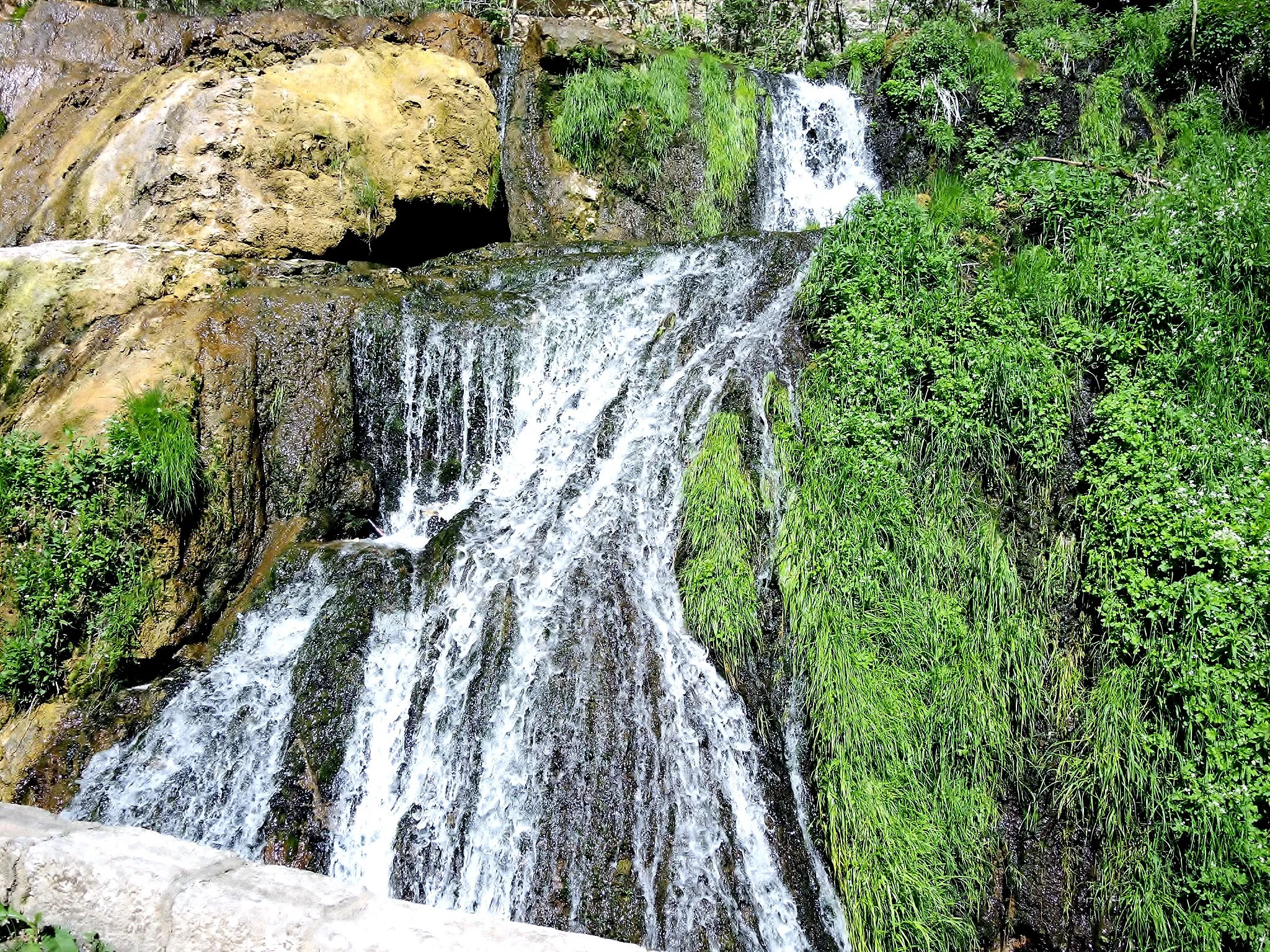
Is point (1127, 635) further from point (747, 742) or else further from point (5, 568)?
point (5, 568)

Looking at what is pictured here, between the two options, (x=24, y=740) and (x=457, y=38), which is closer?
(x=24, y=740)

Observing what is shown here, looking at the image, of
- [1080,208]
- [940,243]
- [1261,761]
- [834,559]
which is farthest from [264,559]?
[1080,208]

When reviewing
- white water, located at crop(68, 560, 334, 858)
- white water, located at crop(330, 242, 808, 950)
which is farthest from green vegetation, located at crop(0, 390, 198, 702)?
white water, located at crop(330, 242, 808, 950)

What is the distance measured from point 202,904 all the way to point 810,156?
37.1 feet

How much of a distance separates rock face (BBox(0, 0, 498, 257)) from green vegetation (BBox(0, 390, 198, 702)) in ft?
10.2

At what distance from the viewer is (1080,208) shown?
6.83 meters

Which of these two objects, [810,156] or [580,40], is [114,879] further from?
[580,40]

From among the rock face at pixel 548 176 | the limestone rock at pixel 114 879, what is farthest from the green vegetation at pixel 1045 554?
the rock face at pixel 548 176

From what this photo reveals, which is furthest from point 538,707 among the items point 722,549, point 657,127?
point 657,127

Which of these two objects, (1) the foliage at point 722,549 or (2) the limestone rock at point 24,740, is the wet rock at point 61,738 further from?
(1) the foliage at point 722,549

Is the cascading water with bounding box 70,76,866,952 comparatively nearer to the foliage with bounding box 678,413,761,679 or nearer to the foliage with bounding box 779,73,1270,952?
the foliage with bounding box 678,413,761,679

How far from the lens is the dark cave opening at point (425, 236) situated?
8938mm

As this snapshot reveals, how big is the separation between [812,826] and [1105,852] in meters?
1.72

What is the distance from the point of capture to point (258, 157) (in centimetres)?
827
